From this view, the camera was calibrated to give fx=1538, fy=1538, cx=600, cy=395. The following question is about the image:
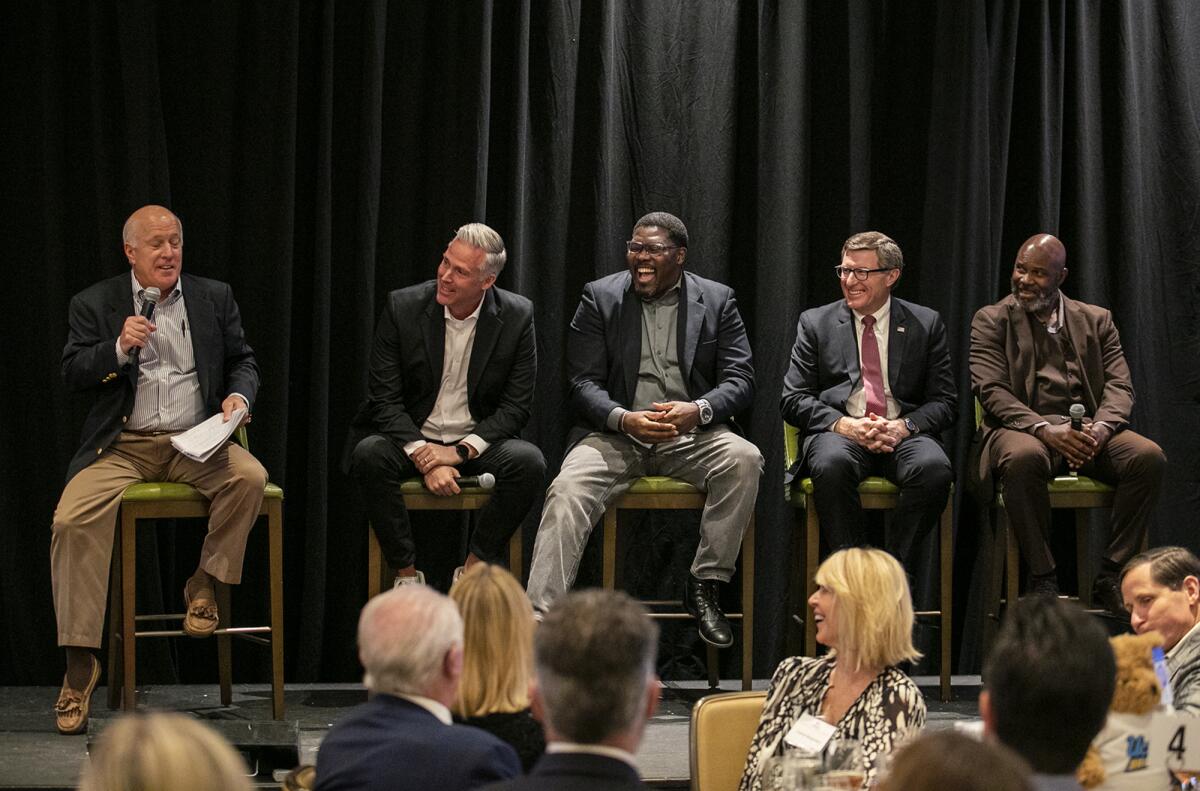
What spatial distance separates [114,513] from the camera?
439 cm

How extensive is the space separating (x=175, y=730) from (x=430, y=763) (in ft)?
2.19

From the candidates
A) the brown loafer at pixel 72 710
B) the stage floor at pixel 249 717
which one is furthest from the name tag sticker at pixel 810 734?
the brown loafer at pixel 72 710

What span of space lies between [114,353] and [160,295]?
0.89 ft

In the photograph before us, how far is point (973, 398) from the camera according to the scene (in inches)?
216

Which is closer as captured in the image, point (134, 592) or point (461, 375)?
point (134, 592)

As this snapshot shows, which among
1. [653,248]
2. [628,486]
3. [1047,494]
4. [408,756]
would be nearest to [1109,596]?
[1047,494]

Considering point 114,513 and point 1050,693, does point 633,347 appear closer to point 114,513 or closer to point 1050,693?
point 114,513

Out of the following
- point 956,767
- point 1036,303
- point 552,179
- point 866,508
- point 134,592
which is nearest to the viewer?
point 956,767

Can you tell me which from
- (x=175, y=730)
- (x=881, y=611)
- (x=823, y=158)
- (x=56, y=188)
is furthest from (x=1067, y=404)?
(x=175, y=730)

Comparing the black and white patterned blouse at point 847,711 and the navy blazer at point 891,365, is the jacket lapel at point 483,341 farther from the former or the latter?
the black and white patterned blouse at point 847,711

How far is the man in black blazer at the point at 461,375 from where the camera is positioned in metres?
4.67

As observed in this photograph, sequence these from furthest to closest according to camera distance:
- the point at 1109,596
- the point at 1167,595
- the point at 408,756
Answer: the point at 1109,596 < the point at 1167,595 < the point at 408,756

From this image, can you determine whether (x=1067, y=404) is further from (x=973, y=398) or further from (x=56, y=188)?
(x=56, y=188)

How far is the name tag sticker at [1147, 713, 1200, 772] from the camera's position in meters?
2.47
